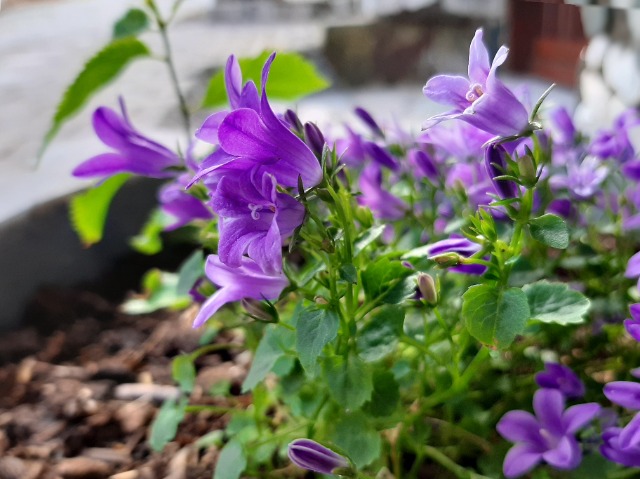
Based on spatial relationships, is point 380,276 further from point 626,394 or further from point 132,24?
point 132,24

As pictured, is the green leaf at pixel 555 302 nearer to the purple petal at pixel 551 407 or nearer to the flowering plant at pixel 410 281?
the flowering plant at pixel 410 281

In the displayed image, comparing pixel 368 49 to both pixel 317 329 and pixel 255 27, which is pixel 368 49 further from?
pixel 317 329

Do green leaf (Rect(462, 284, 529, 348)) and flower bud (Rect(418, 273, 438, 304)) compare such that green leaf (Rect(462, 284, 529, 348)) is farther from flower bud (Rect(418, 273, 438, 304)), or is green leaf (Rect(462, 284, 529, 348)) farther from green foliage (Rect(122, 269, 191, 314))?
green foliage (Rect(122, 269, 191, 314))

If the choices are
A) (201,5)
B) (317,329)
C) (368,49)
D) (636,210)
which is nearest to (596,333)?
(636,210)

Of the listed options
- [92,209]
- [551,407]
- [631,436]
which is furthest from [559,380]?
[92,209]

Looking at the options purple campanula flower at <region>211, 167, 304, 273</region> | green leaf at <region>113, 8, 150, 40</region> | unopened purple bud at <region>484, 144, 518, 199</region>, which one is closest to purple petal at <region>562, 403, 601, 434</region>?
unopened purple bud at <region>484, 144, 518, 199</region>
